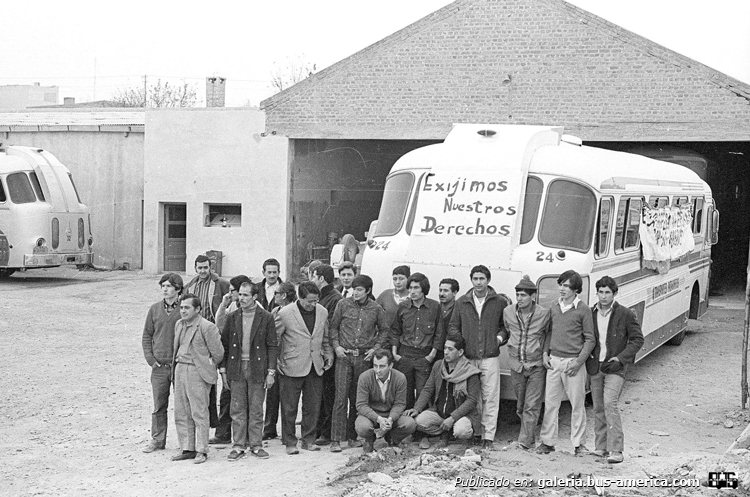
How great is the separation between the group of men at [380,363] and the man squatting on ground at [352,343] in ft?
0.03

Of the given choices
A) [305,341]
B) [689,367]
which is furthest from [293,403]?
[689,367]

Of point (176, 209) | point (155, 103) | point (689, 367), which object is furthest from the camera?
point (155, 103)

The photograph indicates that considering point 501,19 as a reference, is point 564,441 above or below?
below

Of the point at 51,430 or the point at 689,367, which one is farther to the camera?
the point at 689,367

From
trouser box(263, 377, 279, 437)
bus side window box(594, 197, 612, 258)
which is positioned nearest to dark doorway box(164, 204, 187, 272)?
bus side window box(594, 197, 612, 258)

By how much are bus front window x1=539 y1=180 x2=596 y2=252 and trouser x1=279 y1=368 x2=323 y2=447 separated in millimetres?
3079

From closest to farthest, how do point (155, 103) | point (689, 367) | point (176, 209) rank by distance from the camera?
point (689, 367) → point (176, 209) → point (155, 103)

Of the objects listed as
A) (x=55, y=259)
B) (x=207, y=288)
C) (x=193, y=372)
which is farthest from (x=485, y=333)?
(x=55, y=259)

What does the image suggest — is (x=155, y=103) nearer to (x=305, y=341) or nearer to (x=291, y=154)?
(x=291, y=154)

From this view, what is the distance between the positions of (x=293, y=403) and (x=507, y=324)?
2.29m

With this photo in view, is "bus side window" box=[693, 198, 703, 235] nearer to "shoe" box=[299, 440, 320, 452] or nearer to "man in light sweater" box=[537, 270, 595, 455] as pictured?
"man in light sweater" box=[537, 270, 595, 455]

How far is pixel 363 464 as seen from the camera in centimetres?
888

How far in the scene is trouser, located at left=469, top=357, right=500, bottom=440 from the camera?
9773mm

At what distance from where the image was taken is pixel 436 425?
952 cm
